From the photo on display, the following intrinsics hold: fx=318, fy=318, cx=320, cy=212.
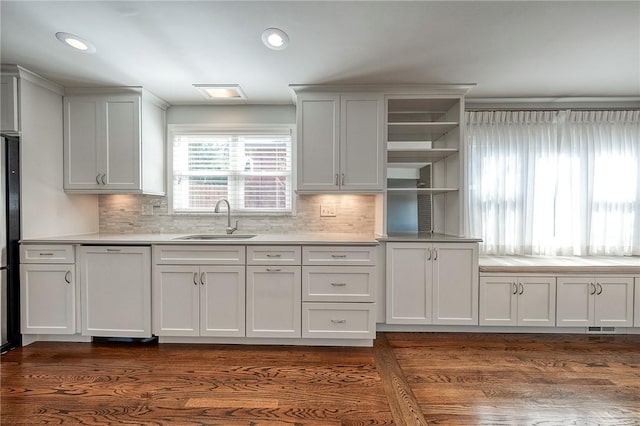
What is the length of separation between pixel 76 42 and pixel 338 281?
254 centimetres

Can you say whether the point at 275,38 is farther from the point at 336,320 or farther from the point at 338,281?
Answer: the point at 336,320

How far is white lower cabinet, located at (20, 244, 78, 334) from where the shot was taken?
2.59m

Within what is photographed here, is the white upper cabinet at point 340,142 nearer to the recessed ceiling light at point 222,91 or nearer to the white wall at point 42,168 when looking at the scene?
the recessed ceiling light at point 222,91

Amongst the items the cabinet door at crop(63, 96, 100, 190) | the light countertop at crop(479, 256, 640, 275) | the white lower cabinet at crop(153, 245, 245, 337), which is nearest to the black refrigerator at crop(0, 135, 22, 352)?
the cabinet door at crop(63, 96, 100, 190)

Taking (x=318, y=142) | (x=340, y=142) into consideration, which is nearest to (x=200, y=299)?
(x=318, y=142)

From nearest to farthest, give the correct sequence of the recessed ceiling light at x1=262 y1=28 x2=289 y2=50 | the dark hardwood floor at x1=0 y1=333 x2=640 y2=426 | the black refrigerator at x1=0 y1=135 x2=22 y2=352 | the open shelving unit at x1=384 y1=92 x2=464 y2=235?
the dark hardwood floor at x1=0 y1=333 x2=640 y2=426, the recessed ceiling light at x1=262 y1=28 x2=289 y2=50, the black refrigerator at x1=0 y1=135 x2=22 y2=352, the open shelving unit at x1=384 y1=92 x2=464 y2=235

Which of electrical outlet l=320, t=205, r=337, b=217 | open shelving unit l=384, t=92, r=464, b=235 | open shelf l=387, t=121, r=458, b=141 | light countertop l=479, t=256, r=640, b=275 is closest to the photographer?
light countertop l=479, t=256, r=640, b=275

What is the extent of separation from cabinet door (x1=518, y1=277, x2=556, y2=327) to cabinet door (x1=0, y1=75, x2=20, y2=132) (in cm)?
442

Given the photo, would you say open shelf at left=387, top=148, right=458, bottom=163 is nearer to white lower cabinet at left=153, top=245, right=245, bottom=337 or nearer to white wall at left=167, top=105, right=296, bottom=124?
white wall at left=167, top=105, right=296, bottom=124

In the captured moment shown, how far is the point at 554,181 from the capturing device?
10.8 feet

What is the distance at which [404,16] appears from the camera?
6.20 feet

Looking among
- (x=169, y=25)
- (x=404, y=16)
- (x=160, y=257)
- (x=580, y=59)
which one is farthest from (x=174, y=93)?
(x=580, y=59)

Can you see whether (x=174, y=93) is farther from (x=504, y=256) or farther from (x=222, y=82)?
(x=504, y=256)

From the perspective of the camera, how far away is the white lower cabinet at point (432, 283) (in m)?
2.81
